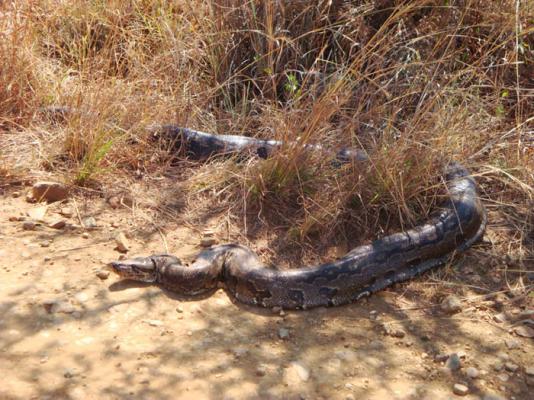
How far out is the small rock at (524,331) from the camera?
14.4ft

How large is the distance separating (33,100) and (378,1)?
375cm

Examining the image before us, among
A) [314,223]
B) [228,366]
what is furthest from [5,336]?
[314,223]

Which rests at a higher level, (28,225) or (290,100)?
(290,100)

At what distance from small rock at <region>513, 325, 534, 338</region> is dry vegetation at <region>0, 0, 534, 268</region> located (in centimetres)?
94

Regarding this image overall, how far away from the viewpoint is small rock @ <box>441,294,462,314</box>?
465 centimetres

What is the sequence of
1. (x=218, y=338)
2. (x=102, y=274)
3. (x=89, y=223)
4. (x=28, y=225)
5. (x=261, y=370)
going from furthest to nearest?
(x=89, y=223) → (x=28, y=225) → (x=102, y=274) → (x=218, y=338) → (x=261, y=370)

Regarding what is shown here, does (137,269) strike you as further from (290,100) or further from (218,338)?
(290,100)

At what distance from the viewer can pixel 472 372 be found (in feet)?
13.0

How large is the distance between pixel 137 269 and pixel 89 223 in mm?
882

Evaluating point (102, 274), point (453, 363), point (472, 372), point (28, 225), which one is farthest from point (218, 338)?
point (28, 225)

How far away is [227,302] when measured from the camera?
15.6 ft

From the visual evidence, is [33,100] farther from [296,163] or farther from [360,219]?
[360,219]

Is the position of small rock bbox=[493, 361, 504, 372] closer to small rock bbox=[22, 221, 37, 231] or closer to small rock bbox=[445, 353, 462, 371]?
small rock bbox=[445, 353, 462, 371]

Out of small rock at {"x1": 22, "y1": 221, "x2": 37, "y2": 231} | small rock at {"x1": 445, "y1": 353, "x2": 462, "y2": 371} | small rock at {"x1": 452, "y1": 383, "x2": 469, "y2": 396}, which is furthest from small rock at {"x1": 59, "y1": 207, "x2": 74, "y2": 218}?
small rock at {"x1": 452, "y1": 383, "x2": 469, "y2": 396}
